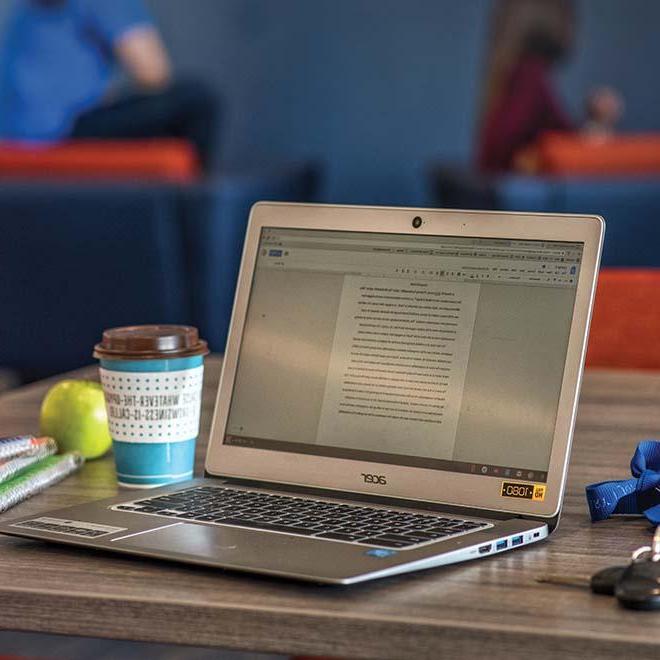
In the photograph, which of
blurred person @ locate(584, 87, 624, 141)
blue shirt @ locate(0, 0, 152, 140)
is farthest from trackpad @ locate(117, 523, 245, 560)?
blurred person @ locate(584, 87, 624, 141)

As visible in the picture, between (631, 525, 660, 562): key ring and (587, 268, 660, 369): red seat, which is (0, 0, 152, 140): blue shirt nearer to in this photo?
(587, 268, 660, 369): red seat

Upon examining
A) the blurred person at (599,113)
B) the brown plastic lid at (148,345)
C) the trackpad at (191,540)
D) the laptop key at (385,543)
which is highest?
the blurred person at (599,113)

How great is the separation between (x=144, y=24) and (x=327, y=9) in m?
1.78

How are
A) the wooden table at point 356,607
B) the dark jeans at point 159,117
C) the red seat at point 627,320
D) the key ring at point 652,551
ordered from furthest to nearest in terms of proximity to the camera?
1. the dark jeans at point 159,117
2. the red seat at point 627,320
3. the key ring at point 652,551
4. the wooden table at point 356,607

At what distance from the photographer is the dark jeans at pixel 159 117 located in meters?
5.24

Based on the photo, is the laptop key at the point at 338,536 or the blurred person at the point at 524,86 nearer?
the laptop key at the point at 338,536

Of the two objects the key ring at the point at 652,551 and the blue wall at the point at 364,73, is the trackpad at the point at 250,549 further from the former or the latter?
the blue wall at the point at 364,73

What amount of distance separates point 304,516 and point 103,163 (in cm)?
264

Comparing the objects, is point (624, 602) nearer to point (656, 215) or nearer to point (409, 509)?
point (409, 509)

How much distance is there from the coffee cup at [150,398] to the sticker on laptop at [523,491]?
0.27m

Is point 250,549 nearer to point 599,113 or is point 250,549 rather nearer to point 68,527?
point 68,527

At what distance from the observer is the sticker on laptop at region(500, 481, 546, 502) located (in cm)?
90

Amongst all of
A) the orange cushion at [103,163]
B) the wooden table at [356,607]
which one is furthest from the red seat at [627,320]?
the orange cushion at [103,163]

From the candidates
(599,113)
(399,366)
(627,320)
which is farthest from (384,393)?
(599,113)
